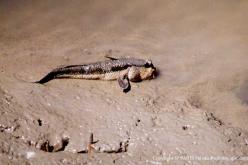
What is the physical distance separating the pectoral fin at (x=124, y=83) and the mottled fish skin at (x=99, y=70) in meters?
0.05

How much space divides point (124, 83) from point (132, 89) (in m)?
0.11

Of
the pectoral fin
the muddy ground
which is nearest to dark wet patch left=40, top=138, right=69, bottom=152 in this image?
the muddy ground

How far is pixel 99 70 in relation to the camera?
13.1 feet

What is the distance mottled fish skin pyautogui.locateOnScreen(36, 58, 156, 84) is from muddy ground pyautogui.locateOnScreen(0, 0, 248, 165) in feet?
0.27

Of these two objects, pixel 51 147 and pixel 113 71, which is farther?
pixel 113 71

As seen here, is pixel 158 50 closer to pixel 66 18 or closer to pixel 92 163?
pixel 66 18

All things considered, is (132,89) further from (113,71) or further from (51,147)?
(51,147)

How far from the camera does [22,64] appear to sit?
411 centimetres

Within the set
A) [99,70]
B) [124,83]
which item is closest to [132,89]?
[124,83]

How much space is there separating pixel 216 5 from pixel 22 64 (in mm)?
3503

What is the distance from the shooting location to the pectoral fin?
12.7 ft

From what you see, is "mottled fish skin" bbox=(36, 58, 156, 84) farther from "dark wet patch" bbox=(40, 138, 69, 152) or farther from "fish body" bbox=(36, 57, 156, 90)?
"dark wet patch" bbox=(40, 138, 69, 152)

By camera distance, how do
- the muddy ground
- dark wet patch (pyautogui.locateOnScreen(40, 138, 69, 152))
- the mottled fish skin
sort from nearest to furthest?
dark wet patch (pyautogui.locateOnScreen(40, 138, 69, 152))
the muddy ground
the mottled fish skin

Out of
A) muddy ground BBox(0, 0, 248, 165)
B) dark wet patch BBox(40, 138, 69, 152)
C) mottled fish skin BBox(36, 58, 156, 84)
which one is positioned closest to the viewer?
dark wet patch BBox(40, 138, 69, 152)
